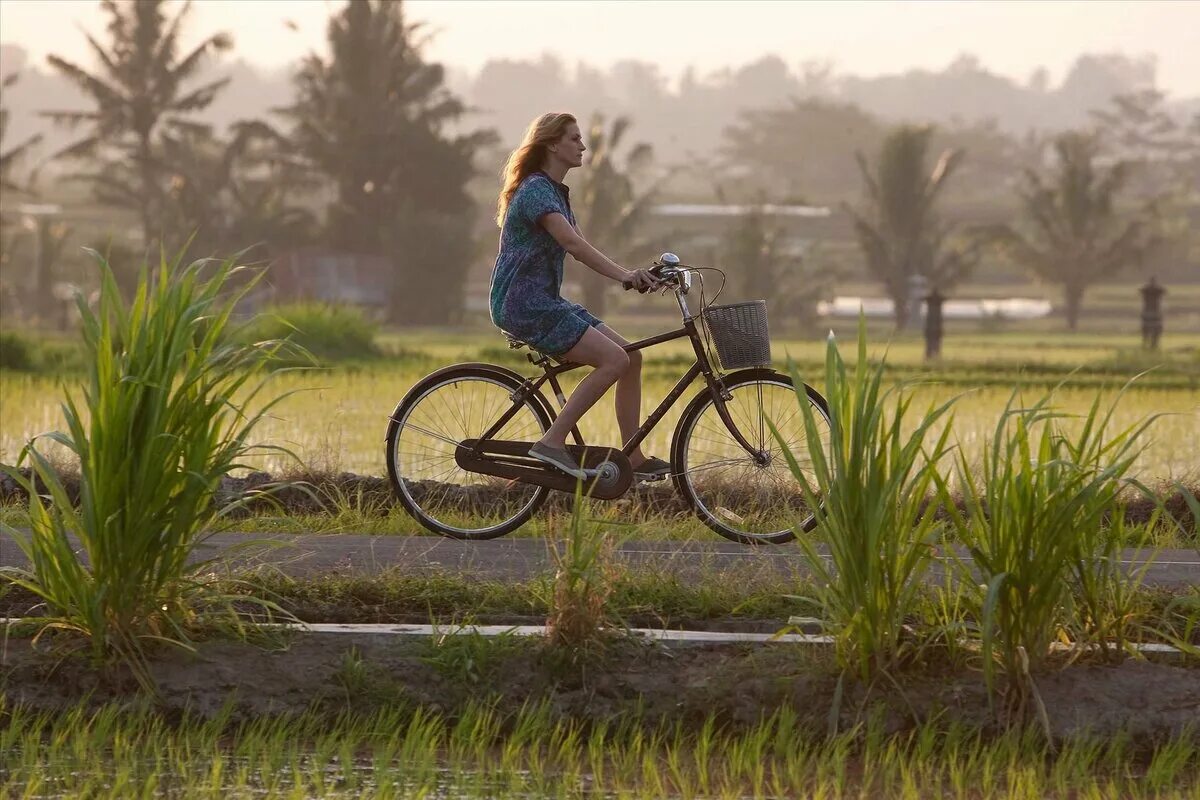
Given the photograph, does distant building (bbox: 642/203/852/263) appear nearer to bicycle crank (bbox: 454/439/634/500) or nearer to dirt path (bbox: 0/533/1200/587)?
bicycle crank (bbox: 454/439/634/500)

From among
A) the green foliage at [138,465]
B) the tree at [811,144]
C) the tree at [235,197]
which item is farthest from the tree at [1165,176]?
the green foliage at [138,465]

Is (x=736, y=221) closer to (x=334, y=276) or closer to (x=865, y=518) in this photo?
(x=334, y=276)

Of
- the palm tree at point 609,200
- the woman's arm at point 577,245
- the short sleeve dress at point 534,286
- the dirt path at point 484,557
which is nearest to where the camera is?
the dirt path at point 484,557

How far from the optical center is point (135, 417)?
4.76 m

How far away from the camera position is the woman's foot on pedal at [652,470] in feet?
23.4

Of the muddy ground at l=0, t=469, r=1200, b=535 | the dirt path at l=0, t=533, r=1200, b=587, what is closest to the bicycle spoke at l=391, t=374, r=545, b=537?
the dirt path at l=0, t=533, r=1200, b=587

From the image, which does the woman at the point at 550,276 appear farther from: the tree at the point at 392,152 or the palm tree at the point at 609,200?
the palm tree at the point at 609,200

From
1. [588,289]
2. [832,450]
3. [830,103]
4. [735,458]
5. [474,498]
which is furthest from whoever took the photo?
[830,103]

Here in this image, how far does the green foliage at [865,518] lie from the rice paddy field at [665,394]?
0.15 meters

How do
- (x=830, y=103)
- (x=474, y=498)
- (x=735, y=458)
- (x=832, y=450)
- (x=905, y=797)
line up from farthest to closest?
1. (x=830, y=103)
2. (x=474, y=498)
3. (x=735, y=458)
4. (x=832, y=450)
5. (x=905, y=797)

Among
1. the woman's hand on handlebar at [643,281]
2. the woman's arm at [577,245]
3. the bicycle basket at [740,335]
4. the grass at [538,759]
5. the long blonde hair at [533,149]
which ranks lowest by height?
the grass at [538,759]

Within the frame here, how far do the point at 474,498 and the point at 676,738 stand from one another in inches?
141

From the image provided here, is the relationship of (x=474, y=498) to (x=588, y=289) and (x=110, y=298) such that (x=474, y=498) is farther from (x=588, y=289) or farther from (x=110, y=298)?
(x=588, y=289)

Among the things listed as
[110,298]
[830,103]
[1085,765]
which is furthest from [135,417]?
[830,103]
